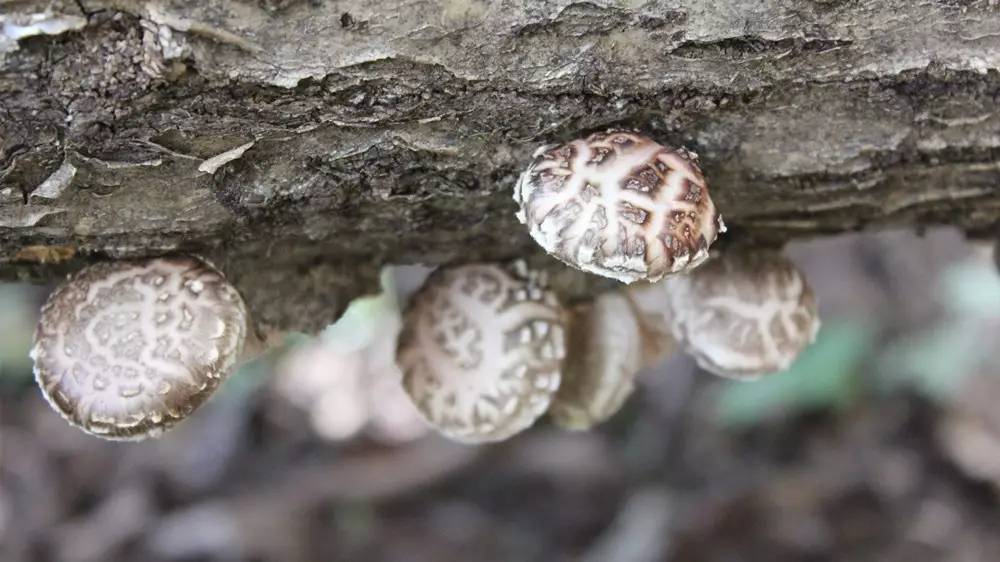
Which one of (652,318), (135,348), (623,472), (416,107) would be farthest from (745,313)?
(623,472)

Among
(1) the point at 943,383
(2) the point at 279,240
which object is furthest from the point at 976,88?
(1) the point at 943,383

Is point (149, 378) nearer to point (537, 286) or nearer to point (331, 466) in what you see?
point (537, 286)

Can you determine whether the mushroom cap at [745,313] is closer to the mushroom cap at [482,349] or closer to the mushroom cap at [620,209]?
the mushroom cap at [482,349]

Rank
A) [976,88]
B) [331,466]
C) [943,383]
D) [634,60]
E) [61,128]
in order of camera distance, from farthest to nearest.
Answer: [331,466], [943,383], [976,88], [634,60], [61,128]

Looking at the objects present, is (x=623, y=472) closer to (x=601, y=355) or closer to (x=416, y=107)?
(x=601, y=355)

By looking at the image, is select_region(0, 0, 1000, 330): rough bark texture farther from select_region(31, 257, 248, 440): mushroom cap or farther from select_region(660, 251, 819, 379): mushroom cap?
select_region(660, 251, 819, 379): mushroom cap

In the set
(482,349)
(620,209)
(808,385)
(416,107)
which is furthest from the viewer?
(808,385)
